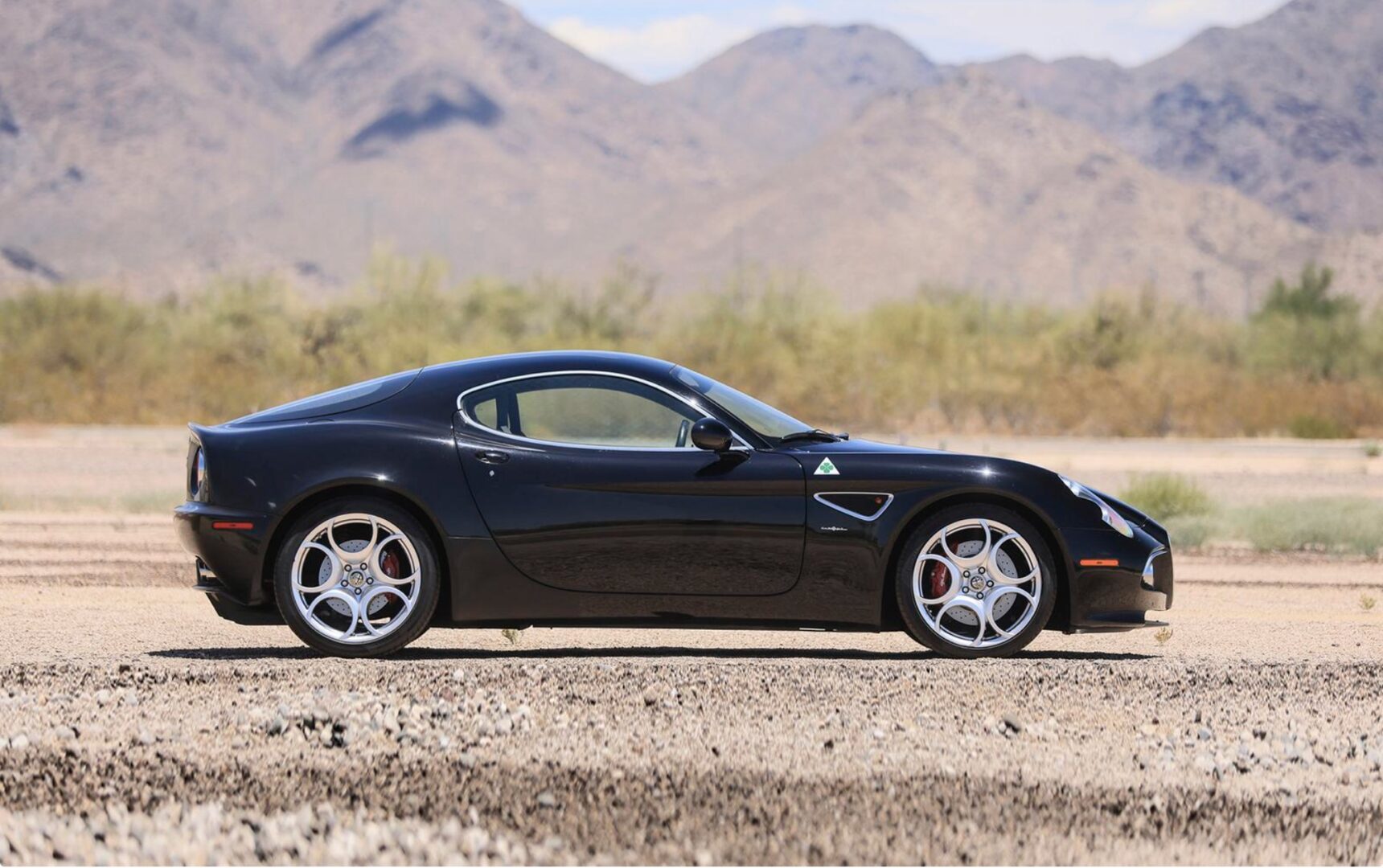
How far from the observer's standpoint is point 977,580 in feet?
26.8

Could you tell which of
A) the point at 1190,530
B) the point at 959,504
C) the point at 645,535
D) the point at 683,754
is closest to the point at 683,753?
the point at 683,754

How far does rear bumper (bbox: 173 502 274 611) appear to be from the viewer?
8133 mm

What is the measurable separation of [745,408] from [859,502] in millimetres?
748

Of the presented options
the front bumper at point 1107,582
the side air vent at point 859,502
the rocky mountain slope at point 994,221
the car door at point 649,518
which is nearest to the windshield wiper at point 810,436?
the car door at point 649,518

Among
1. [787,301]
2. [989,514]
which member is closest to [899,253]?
[787,301]

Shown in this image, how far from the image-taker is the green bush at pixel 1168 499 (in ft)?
71.6

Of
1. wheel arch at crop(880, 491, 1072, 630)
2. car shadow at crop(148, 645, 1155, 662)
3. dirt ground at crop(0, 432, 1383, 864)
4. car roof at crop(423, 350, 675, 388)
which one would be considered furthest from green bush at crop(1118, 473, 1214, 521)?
car roof at crop(423, 350, 675, 388)

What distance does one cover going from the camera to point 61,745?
20.8 ft

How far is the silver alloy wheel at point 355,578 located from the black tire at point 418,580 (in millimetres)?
18

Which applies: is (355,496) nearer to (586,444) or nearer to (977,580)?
(586,444)

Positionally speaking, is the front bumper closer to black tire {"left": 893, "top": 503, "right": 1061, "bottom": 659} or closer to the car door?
black tire {"left": 893, "top": 503, "right": 1061, "bottom": 659}

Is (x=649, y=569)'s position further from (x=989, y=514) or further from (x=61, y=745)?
(x=61, y=745)

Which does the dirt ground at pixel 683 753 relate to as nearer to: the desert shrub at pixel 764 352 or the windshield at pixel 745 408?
the windshield at pixel 745 408

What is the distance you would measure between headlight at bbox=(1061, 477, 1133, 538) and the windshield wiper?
3.59 feet
